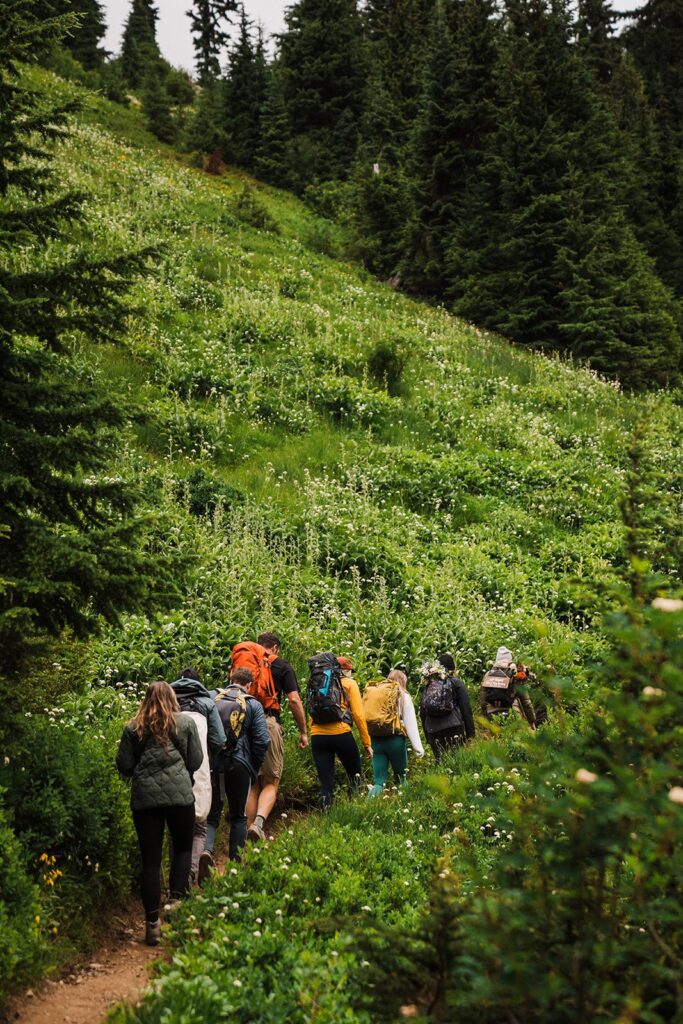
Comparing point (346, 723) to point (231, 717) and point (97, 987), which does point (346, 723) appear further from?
point (97, 987)

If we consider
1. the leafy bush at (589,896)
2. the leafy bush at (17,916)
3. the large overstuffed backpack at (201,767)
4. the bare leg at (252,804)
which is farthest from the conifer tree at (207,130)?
the leafy bush at (589,896)

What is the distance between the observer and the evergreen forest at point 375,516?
2.69m

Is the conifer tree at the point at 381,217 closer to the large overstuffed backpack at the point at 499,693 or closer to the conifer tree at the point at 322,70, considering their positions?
the conifer tree at the point at 322,70

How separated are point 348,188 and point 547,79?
1184 centimetres

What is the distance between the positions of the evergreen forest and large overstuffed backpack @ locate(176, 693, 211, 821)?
1.75 ft

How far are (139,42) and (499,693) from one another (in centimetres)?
7145

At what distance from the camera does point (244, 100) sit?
41.4 m

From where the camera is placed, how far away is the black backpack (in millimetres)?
8570

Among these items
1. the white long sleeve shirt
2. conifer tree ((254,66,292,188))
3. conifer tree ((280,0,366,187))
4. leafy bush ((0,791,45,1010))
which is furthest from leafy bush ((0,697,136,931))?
conifer tree ((280,0,366,187))

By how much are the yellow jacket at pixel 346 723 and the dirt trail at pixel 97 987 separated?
2.45 metres

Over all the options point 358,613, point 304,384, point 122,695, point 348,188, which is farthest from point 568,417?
point 348,188

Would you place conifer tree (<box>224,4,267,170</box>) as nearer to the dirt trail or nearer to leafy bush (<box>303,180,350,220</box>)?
leafy bush (<box>303,180,350,220</box>)

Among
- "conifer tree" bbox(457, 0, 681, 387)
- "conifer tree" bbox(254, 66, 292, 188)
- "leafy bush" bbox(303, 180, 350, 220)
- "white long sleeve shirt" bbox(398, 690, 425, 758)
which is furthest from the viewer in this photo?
"conifer tree" bbox(254, 66, 292, 188)

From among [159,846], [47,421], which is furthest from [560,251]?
[159,846]
